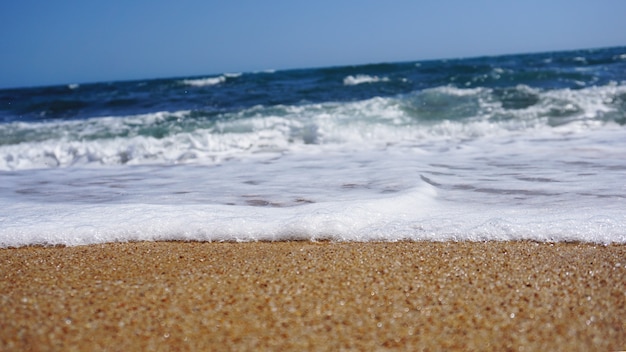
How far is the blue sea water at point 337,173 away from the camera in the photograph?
2.63 m

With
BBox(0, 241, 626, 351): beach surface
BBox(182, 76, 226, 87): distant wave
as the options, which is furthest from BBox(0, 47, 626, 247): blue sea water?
BBox(182, 76, 226, 87): distant wave

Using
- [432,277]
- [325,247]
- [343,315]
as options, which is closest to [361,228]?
[325,247]

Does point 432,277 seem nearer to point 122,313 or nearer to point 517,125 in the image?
point 122,313

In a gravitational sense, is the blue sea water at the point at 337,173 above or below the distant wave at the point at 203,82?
below

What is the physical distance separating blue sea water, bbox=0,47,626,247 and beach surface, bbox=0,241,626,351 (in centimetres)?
40

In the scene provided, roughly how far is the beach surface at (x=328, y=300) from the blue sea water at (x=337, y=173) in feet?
1.30

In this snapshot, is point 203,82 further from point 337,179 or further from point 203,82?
point 337,179

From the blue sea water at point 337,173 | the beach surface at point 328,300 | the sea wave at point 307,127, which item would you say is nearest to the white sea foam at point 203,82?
the sea wave at point 307,127

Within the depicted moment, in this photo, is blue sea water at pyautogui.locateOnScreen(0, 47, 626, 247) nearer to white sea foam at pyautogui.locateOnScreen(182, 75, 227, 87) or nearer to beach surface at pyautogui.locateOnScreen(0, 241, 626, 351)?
beach surface at pyautogui.locateOnScreen(0, 241, 626, 351)

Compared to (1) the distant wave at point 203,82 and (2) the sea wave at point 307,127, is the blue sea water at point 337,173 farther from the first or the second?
(1) the distant wave at point 203,82

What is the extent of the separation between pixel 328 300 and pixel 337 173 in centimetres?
252

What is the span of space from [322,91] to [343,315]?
12.3 m

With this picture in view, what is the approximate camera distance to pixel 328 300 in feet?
5.47

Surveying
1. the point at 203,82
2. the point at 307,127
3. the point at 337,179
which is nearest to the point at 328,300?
the point at 337,179
